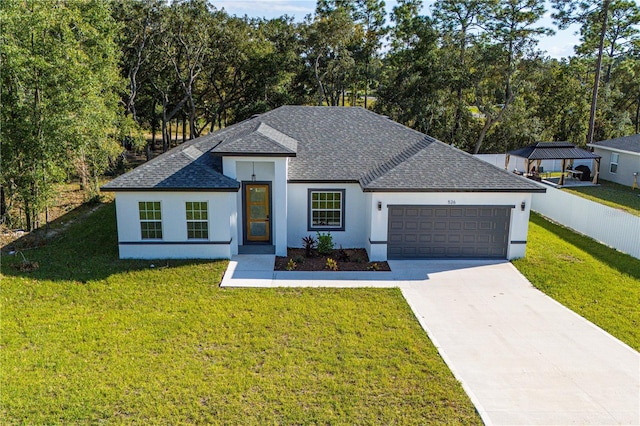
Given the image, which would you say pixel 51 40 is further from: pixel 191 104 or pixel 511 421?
pixel 191 104

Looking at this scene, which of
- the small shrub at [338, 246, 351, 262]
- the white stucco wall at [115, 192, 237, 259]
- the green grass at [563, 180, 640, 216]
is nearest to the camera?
the white stucco wall at [115, 192, 237, 259]

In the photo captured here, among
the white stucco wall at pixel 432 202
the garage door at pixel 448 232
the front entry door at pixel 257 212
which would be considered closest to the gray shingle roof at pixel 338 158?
the white stucco wall at pixel 432 202

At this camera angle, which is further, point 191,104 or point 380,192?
point 191,104

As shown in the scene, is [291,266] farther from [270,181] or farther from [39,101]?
[39,101]

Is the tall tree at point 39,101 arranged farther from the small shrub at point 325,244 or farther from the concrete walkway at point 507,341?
the small shrub at point 325,244

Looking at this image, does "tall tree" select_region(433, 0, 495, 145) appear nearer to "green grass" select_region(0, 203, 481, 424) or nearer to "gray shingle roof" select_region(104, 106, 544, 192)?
"gray shingle roof" select_region(104, 106, 544, 192)

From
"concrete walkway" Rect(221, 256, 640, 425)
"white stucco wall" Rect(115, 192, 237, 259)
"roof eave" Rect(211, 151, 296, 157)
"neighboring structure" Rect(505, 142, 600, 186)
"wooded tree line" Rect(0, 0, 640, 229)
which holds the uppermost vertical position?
"wooded tree line" Rect(0, 0, 640, 229)

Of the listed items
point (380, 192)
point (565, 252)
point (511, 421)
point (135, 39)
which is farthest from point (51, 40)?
point (565, 252)

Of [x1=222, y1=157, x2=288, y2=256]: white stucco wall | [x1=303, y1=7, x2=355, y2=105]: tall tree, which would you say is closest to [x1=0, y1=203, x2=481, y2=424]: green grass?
[x1=222, y1=157, x2=288, y2=256]: white stucco wall
